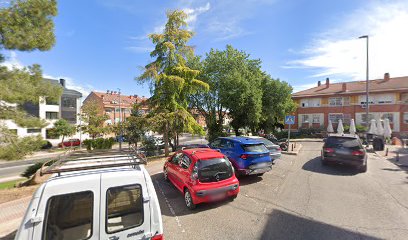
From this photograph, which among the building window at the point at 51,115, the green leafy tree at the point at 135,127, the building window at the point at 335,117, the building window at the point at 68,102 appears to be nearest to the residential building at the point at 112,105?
the building window at the point at 68,102

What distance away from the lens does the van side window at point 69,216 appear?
2277 millimetres

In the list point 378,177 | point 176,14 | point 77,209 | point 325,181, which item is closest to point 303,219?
point 325,181

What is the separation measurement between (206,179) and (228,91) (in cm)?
1397

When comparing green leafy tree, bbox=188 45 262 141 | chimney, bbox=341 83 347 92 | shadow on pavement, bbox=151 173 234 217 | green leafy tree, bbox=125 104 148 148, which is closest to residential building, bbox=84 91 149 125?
green leafy tree, bbox=188 45 262 141

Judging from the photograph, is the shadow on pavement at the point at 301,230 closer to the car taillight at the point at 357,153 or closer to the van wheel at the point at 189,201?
the van wheel at the point at 189,201

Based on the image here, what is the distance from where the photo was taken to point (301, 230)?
173 inches

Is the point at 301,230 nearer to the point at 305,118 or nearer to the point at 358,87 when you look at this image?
the point at 305,118

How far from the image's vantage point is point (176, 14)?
1261cm

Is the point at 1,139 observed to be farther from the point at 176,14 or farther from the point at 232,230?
the point at 176,14

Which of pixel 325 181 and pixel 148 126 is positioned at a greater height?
pixel 148 126

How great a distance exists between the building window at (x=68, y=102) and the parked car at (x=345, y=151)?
46189mm

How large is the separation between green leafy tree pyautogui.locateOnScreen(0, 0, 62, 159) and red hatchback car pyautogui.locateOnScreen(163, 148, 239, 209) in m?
6.46

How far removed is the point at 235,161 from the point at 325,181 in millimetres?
3726

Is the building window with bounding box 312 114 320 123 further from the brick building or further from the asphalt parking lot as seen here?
the asphalt parking lot
